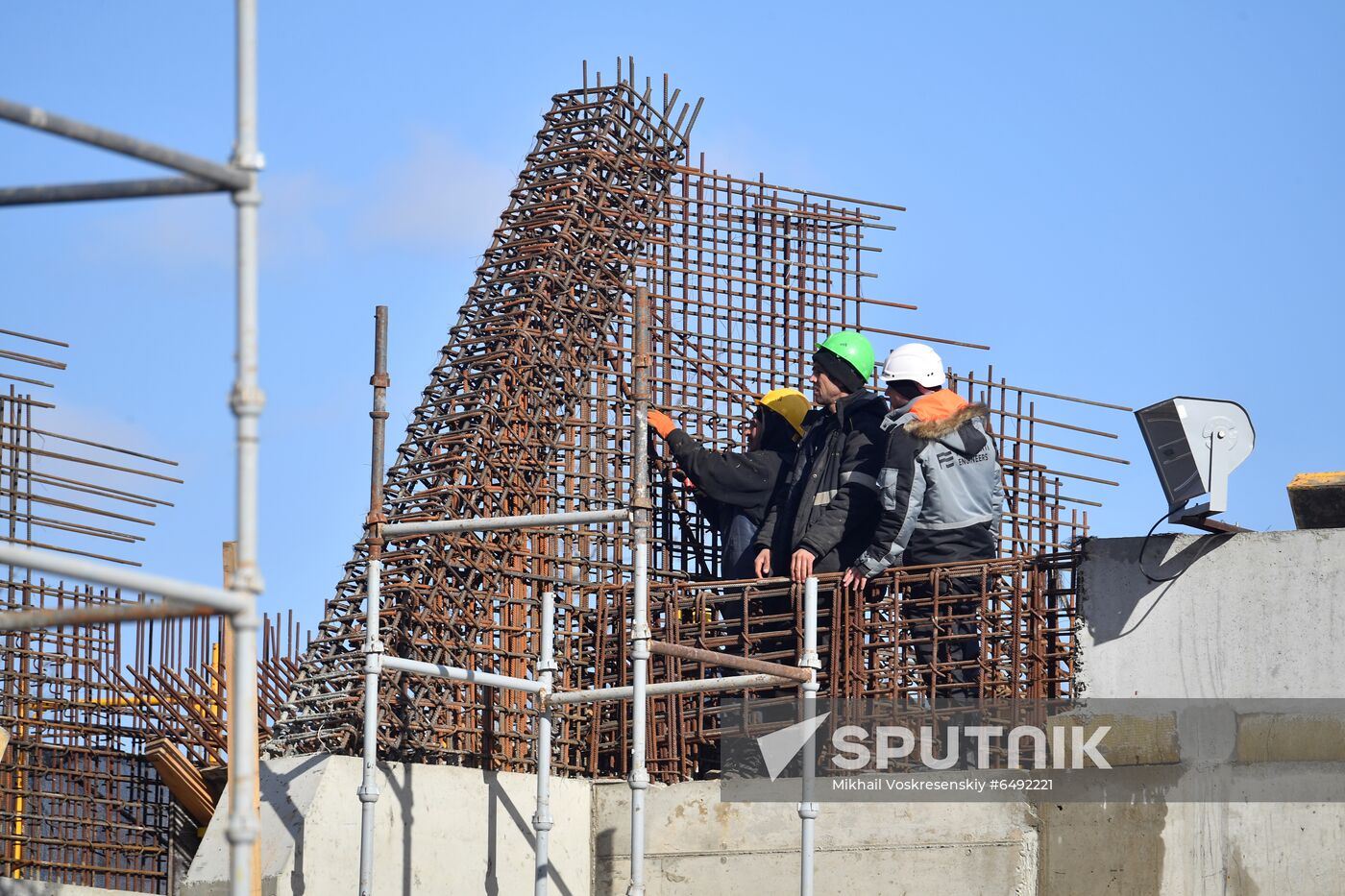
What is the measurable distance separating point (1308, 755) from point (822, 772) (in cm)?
310

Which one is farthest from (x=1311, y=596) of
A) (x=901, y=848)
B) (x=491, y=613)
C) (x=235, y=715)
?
(x=235, y=715)

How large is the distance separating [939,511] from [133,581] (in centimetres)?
768

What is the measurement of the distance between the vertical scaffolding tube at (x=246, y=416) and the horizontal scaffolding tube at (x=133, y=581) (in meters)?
0.06

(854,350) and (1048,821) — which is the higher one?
(854,350)

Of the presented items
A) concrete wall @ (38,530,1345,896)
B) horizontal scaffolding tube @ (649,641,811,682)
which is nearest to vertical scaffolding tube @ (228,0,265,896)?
concrete wall @ (38,530,1345,896)

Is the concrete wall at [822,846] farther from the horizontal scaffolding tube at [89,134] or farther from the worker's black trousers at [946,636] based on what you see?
the horizontal scaffolding tube at [89,134]

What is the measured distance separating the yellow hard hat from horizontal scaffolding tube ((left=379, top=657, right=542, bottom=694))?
11.3ft

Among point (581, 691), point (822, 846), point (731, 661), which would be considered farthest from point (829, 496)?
point (822, 846)

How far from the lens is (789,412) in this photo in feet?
54.1

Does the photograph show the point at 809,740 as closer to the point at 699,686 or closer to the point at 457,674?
the point at 699,686

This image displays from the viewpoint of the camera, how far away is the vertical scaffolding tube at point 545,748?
1370cm

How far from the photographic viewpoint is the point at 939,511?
1465 cm

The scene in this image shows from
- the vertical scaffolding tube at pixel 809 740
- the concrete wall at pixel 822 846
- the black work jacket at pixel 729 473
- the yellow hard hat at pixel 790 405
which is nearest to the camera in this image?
the vertical scaffolding tube at pixel 809 740

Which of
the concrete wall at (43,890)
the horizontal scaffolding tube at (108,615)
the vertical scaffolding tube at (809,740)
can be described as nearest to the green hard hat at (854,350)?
the vertical scaffolding tube at (809,740)
